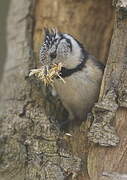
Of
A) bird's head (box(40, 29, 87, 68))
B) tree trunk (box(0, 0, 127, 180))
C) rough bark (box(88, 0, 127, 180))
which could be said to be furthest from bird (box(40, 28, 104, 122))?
rough bark (box(88, 0, 127, 180))

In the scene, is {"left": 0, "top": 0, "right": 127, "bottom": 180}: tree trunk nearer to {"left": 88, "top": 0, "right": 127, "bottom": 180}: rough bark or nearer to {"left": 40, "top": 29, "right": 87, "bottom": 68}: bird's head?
{"left": 88, "top": 0, "right": 127, "bottom": 180}: rough bark

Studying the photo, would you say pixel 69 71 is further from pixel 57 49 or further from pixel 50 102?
pixel 50 102

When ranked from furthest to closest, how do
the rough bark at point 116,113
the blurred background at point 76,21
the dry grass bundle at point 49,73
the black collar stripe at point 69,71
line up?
the blurred background at point 76,21, the black collar stripe at point 69,71, the dry grass bundle at point 49,73, the rough bark at point 116,113

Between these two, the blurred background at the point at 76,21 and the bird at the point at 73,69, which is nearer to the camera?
the bird at the point at 73,69

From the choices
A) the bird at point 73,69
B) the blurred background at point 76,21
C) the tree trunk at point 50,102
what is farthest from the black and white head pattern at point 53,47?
the blurred background at point 76,21

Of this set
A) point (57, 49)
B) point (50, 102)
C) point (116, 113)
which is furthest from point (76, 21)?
point (116, 113)

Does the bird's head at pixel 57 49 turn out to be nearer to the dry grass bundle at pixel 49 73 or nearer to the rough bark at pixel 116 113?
the dry grass bundle at pixel 49 73

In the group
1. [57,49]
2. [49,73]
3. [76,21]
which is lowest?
[49,73]
